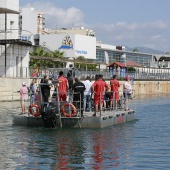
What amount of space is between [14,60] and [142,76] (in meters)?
Result: 38.2

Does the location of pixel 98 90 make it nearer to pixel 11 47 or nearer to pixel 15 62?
pixel 11 47

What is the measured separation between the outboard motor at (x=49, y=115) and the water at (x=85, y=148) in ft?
1.16

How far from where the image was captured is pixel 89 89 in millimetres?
27750

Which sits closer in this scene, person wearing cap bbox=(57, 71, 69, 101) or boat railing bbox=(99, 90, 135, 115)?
person wearing cap bbox=(57, 71, 69, 101)

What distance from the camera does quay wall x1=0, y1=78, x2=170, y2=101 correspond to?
52.6m

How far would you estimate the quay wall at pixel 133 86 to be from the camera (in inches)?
2070

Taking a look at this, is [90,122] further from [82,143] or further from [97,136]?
[82,143]

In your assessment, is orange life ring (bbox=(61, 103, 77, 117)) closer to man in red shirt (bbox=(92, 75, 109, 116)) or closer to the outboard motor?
the outboard motor

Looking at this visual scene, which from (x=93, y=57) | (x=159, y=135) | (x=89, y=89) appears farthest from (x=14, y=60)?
(x=93, y=57)

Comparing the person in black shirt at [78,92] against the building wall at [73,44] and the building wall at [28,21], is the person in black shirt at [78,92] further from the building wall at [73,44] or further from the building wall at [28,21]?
the building wall at [28,21]

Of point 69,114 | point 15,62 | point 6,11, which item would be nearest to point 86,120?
point 69,114

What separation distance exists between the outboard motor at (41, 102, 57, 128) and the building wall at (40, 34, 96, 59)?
87.5 m

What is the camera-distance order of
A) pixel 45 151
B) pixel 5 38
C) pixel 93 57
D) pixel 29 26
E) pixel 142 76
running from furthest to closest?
pixel 29 26
pixel 93 57
pixel 142 76
pixel 5 38
pixel 45 151

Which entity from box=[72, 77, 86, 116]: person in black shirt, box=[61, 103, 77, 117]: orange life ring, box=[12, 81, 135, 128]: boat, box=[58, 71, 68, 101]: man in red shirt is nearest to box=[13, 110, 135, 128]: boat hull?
box=[12, 81, 135, 128]: boat
